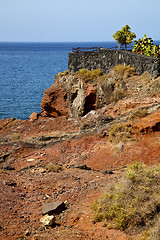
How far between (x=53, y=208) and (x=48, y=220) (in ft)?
2.53

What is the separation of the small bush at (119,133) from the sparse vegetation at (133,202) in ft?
19.3

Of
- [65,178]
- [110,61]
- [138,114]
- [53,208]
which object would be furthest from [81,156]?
[110,61]

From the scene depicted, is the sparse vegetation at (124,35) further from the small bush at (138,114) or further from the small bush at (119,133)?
the small bush at (119,133)

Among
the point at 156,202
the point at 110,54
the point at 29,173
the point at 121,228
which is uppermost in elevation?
the point at 110,54

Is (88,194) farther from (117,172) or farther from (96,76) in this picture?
(96,76)

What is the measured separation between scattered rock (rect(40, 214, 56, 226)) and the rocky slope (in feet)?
0.45

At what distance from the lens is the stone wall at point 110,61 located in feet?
70.5

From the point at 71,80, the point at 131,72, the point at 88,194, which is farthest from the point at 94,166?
the point at 71,80

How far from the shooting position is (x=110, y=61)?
28812 millimetres

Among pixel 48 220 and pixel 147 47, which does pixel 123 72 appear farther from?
pixel 48 220

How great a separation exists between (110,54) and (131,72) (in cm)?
579

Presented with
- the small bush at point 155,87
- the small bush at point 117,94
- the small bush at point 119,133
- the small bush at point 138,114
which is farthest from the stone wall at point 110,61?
the small bush at point 119,133

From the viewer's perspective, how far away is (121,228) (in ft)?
24.0

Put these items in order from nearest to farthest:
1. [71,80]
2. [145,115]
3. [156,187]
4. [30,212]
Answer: [156,187] → [30,212] → [145,115] → [71,80]
